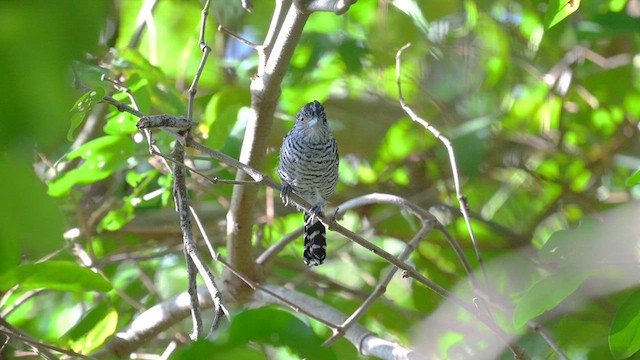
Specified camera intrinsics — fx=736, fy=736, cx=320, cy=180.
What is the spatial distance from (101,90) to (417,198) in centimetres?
253

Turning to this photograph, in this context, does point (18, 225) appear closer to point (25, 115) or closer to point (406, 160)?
point (25, 115)

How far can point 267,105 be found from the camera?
7.22 feet

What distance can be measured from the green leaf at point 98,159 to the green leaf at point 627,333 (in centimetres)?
150

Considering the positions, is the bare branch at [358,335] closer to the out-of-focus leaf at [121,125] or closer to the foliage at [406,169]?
the foliage at [406,169]

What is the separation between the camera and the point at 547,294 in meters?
1.88

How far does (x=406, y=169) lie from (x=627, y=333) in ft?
7.65

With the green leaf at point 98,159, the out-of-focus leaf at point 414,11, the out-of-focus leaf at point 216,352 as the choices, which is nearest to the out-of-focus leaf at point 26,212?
the out-of-focus leaf at point 216,352

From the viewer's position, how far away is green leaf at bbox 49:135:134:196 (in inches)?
88.7

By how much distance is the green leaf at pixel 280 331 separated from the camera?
1.04 meters

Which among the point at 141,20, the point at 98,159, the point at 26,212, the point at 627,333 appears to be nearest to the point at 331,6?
the point at 98,159

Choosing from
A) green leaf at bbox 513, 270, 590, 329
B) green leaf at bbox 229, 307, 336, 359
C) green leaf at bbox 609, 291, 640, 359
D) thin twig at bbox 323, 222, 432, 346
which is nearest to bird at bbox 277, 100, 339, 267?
thin twig at bbox 323, 222, 432, 346

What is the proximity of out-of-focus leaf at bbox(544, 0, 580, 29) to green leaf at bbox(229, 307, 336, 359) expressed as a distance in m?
0.90

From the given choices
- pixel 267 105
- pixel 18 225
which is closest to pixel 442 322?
pixel 267 105

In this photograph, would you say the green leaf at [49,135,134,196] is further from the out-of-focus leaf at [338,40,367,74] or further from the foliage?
the out-of-focus leaf at [338,40,367,74]
